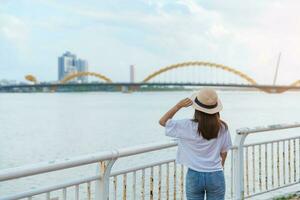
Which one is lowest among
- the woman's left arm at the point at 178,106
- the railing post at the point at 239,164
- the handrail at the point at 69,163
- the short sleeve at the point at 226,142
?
the railing post at the point at 239,164

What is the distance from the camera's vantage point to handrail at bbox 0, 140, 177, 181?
293 centimetres

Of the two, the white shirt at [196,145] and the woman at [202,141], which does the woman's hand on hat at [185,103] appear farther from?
the white shirt at [196,145]

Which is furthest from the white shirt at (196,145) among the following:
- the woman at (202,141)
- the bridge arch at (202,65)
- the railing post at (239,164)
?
the bridge arch at (202,65)

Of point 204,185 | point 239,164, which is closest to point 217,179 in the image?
point 204,185

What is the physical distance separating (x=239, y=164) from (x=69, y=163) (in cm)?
258

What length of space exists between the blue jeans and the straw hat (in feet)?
1.62

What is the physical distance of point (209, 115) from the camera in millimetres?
3402

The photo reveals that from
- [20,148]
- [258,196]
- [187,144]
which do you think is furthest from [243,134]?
[20,148]

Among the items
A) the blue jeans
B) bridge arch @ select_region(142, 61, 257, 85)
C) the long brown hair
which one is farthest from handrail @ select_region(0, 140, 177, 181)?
bridge arch @ select_region(142, 61, 257, 85)

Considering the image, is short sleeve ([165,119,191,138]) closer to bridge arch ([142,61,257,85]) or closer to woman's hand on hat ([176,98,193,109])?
woman's hand on hat ([176,98,193,109])

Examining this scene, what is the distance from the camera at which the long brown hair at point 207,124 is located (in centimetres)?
340

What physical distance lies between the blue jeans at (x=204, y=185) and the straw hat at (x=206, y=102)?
0.49 meters

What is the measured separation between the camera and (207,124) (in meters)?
3.41

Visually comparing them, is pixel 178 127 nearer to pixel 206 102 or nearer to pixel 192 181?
pixel 206 102
